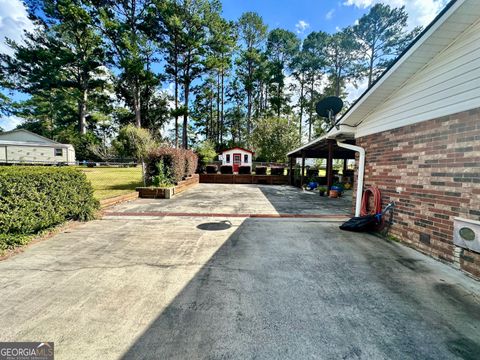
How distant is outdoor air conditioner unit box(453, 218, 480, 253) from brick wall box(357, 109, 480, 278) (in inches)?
5.3

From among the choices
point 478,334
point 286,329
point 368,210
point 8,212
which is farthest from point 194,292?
point 368,210

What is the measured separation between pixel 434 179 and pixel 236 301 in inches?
142

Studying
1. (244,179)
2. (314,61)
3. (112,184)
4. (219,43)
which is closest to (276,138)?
(244,179)

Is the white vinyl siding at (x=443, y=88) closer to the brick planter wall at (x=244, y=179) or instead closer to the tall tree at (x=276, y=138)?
the brick planter wall at (x=244, y=179)

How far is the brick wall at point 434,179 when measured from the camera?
2.86 meters

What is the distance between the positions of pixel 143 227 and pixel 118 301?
2654 mm

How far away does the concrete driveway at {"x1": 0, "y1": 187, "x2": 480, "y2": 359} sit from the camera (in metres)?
1.68

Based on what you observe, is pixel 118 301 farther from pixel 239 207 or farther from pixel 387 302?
pixel 239 207

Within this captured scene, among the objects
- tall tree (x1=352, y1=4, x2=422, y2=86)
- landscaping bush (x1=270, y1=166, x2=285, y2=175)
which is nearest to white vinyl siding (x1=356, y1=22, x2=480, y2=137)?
landscaping bush (x1=270, y1=166, x2=285, y2=175)

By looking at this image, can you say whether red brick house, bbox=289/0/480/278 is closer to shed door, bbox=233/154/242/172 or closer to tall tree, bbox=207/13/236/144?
shed door, bbox=233/154/242/172

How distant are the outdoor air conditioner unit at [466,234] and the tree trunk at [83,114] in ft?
111

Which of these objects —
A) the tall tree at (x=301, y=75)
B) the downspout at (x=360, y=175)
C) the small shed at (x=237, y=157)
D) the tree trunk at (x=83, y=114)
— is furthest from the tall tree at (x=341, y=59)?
the tree trunk at (x=83, y=114)

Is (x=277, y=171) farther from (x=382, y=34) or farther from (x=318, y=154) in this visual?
(x=382, y=34)

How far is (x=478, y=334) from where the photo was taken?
5.98 ft
